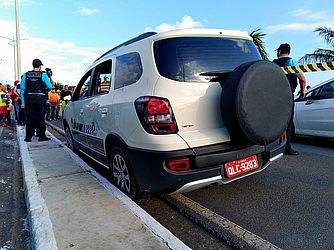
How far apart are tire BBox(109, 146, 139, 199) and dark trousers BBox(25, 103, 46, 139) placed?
12.5ft

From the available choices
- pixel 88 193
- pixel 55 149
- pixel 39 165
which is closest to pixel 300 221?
pixel 88 193

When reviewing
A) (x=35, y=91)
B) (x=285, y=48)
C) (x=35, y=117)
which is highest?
(x=285, y=48)

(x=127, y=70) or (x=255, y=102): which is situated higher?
(x=127, y=70)

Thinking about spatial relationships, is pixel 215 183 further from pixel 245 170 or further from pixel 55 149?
pixel 55 149

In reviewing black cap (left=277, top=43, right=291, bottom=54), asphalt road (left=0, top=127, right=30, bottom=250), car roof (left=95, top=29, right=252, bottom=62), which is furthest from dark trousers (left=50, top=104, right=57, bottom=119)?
car roof (left=95, top=29, right=252, bottom=62)

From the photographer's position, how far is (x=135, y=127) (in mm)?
2723

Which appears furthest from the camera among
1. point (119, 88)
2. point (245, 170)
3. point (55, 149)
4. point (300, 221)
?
point (55, 149)

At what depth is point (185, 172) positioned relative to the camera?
2.55 m

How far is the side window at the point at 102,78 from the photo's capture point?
11.8 ft

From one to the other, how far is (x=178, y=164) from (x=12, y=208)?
2.10 metres

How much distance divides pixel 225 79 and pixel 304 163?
274 cm

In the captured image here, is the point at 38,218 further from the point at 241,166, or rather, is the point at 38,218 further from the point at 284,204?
the point at 284,204

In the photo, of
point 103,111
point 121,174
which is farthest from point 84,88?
point 121,174

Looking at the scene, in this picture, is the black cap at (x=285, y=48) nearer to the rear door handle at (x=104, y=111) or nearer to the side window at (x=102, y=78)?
the side window at (x=102, y=78)
